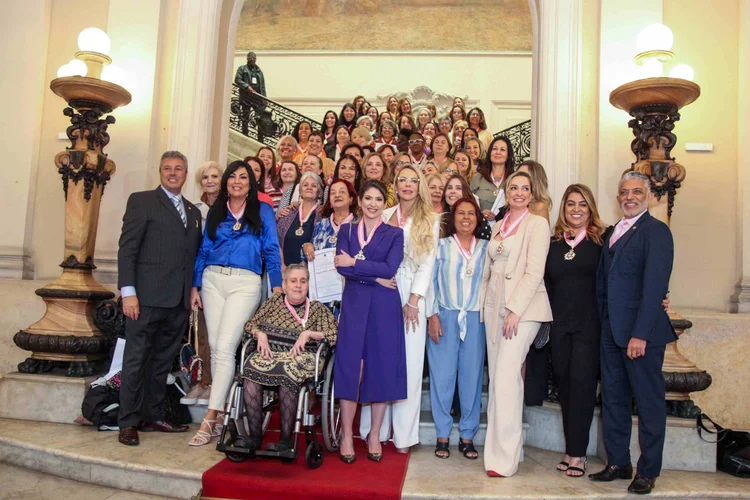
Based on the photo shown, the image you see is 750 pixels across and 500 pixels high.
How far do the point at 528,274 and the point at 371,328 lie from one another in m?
1.03

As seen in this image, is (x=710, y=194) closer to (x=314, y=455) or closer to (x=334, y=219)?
(x=334, y=219)

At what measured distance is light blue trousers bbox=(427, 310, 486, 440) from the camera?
4113 mm

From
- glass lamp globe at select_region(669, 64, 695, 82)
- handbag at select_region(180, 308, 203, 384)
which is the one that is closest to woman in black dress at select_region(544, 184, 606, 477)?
glass lamp globe at select_region(669, 64, 695, 82)

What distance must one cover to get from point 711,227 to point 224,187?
414 centimetres

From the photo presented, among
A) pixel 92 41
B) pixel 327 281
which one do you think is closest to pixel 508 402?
pixel 327 281

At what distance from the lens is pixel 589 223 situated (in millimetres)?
4023

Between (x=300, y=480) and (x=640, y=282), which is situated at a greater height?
(x=640, y=282)

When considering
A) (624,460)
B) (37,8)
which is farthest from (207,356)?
(37,8)

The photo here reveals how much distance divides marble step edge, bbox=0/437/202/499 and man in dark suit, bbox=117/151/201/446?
0.32m

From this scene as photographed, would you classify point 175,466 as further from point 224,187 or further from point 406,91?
point 406,91

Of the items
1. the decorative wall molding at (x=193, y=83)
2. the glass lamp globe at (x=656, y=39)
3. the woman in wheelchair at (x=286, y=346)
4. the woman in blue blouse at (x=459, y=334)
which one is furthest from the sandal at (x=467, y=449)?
the decorative wall molding at (x=193, y=83)

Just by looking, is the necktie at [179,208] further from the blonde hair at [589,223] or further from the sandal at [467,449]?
the blonde hair at [589,223]

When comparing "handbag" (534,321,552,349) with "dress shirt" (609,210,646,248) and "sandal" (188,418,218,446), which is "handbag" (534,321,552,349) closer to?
"dress shirt" (609,210,646,248)

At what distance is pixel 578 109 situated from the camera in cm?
569
